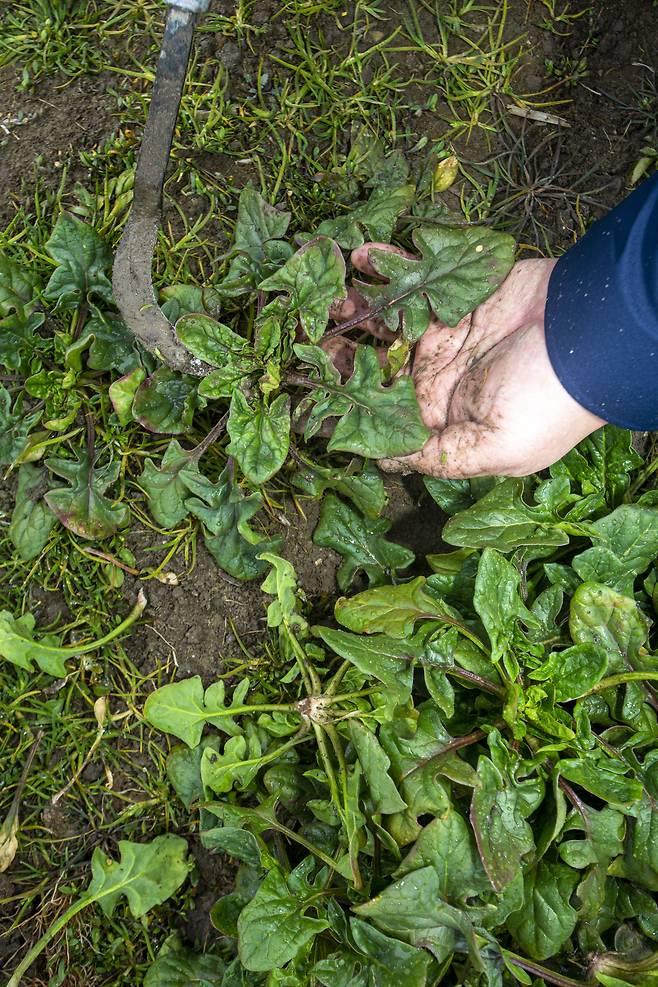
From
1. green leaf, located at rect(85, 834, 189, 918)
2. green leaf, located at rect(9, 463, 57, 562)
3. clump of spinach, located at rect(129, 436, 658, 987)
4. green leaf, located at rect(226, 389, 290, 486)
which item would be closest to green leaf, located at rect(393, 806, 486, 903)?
clump of spinach, located at rect(129, 436, 658, 987)

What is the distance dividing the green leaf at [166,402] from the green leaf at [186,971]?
57.3 inches

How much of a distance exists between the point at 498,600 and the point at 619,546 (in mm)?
401

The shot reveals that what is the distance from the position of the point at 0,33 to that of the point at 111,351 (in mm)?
1083

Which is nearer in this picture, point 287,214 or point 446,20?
point 287,214

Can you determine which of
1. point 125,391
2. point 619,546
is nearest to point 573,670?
point 619,546

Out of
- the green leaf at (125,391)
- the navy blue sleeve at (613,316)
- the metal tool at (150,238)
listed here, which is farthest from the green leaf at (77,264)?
the navy blue sleeve at (613,316)

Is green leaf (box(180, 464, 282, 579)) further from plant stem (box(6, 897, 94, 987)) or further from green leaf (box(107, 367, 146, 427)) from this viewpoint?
plant stem (box(6, 897, 94, 987))

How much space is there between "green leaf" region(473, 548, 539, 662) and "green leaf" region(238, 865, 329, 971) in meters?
0.76

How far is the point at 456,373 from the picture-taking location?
6.94 ft

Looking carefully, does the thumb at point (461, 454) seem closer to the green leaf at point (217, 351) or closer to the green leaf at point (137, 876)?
the green leaf at point (217, 351)

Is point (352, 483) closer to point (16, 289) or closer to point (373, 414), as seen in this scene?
point (373, 414)

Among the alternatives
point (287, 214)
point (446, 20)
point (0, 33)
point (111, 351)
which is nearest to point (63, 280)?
point (111, 351)

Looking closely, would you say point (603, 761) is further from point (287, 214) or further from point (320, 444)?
point (287, 214)

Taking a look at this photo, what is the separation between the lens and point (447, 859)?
5.93 feet
